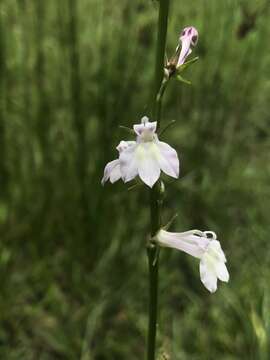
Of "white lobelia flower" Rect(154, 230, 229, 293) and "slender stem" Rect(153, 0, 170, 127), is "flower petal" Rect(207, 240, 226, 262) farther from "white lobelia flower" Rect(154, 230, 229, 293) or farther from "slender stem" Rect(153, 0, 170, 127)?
"slender stem" Rect(153, 0, 170, 127)

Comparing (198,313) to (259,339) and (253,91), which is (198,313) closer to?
(259,339)

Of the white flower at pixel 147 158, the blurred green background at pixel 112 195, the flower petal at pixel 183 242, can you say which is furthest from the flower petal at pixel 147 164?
the blurred green background at pixel 112 195

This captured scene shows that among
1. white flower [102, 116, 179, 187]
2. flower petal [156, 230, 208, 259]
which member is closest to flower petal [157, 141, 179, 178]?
white flower [102, 116, 179, 187]

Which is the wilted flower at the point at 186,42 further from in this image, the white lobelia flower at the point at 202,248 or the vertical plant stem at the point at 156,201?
the white lobelia flower at the point at 202,248

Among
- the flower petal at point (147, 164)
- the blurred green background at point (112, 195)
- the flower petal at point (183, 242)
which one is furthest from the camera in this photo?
the blurred green background at point (112, 195)

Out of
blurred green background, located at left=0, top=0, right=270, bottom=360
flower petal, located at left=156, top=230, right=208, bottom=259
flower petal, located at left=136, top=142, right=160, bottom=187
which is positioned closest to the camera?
flower petal, located at left=136, top=142, right=160, bottom=187

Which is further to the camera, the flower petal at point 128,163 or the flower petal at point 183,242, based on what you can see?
the flower petal at point 183,242

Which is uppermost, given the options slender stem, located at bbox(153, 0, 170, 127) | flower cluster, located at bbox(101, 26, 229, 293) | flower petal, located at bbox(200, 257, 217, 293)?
slender stem, located at bbox(153, 0, 170, 127)
